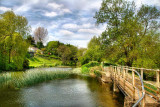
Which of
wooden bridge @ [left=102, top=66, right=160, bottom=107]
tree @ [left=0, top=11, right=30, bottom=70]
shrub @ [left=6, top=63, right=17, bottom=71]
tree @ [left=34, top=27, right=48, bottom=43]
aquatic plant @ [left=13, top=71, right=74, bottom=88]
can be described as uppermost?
tree @ [left=34, top=27, right=48, bottom=43]

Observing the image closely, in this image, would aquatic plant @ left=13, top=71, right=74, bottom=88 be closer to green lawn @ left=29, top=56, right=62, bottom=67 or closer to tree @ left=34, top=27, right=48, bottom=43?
green lawn @ left=29, top=56, right=62, bottom=67

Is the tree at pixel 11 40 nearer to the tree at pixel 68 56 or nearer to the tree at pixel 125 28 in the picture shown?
the tree at pixel 125 28

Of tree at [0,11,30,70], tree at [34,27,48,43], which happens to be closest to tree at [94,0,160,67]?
tree at [0,11,30,70]

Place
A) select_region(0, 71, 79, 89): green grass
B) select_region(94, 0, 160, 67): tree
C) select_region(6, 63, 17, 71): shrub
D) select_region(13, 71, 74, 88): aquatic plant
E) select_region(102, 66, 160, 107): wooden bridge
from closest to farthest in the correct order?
select_region(102, 66, 160, 107): wooden bridge
select_region(0, 71, 79, 89): green grass
select_region(13, 71, 74, 88): aquatic plant
select_region(94, 0, 160, 67): tree
select_region(6, 63, 17, 71): shrub

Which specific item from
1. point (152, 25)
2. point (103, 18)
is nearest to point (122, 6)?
point (103, 18)

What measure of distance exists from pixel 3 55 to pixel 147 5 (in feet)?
88.9

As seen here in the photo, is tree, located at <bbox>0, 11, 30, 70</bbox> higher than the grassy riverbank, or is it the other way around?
tree, located at <bbox>0, 11, 30, 70</bbox>

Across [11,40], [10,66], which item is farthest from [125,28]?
[10,66]

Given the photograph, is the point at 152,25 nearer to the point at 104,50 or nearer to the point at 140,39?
the point at 140,39

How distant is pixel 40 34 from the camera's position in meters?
84.7

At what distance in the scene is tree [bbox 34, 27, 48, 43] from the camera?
8364 cm

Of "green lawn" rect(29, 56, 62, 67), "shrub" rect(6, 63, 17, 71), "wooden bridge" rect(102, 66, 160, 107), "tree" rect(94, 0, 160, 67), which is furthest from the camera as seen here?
"green lawn" rect(29, 56, 62, 67)

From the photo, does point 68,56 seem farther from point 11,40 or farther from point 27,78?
point 27,78

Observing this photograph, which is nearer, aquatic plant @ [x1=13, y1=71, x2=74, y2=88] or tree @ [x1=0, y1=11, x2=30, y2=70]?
aquatic plant @ [x1=13, y1=71, x2=74, y2=88]
